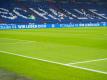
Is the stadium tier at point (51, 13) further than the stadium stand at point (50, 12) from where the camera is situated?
No

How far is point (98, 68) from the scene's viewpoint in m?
10.6

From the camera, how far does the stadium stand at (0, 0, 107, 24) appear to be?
4834 cm

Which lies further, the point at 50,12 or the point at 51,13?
the point at 50,12

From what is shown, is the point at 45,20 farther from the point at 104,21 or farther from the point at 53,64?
the point at 53,64

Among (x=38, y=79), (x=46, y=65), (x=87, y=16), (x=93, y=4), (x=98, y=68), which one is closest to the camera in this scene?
(x=38, y=79)

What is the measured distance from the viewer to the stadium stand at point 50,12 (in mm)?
48344

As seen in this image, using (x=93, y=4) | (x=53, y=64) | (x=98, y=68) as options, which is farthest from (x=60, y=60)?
(x=93, y=4)

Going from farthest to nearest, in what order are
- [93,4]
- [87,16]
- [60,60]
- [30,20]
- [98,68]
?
[93,4] → [87,16] → [30,20] → [60,60] → [98,68]

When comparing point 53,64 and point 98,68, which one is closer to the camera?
point 98,68

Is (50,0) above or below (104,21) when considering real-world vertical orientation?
above

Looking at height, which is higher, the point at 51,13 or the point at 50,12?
the point at 50,12

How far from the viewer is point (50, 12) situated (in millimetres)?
A: 53000

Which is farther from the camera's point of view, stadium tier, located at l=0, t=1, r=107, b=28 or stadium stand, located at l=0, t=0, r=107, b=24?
stadium stand, located at l=0, t=0, r=107, b=24

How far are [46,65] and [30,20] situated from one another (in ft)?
123
